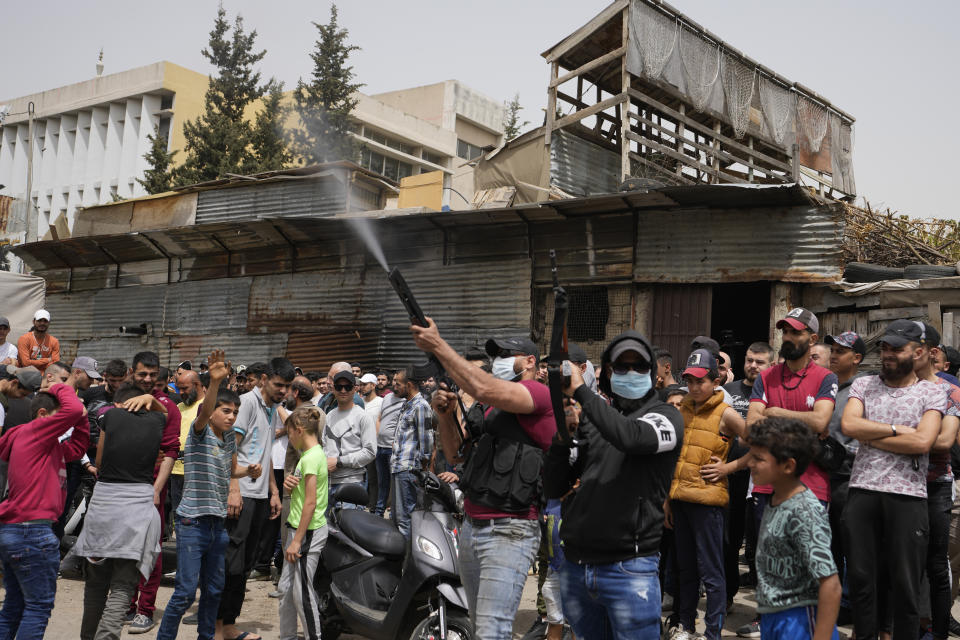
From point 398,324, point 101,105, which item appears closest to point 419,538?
point 398,324

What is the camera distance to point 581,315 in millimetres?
14297

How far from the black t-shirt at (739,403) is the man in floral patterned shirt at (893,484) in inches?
56.6

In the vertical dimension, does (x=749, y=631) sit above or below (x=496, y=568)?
below

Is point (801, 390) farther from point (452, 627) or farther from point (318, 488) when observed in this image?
point (318, 488)

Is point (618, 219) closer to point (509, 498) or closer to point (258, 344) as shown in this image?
point (258, 344)

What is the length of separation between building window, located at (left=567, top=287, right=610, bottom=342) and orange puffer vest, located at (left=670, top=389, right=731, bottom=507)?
7.67 metres

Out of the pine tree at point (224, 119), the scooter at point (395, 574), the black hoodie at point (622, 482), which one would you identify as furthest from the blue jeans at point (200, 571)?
the pine tree at point (224, 119)

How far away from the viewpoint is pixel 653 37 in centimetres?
1689

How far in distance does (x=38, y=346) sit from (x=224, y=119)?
73.3 feet

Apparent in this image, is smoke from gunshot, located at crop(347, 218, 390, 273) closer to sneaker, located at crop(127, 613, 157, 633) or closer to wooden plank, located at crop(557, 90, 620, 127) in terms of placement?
wooden plank, located at crop(557, 90, 620, 127)

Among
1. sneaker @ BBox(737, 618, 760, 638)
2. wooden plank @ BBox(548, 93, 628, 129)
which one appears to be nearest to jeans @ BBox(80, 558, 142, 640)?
sneaker @ BBox(737, 618, 760, 638)

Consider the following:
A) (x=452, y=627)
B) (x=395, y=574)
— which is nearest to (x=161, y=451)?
(x=395, y=574)

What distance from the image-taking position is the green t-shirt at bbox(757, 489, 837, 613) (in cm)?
346

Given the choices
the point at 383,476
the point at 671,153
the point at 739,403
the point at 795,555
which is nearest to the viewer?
the point at 795,555
